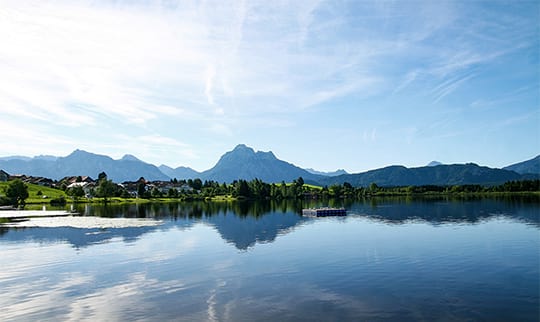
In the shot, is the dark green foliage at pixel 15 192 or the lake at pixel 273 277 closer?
the lake at pixel 273 277

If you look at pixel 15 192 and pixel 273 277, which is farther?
pixel 15 192

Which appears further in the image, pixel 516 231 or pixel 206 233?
pixel 206 233

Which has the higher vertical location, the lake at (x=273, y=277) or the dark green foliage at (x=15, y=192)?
the dark green foliage at (x=15, y=192)

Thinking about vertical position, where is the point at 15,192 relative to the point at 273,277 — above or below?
above

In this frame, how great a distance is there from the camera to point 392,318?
30531 mm

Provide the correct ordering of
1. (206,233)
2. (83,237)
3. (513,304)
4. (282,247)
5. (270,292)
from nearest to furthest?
(513,304), (270,292), (282,247), (83,237), (206,233)

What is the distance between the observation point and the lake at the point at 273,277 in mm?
32562

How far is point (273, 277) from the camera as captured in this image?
147 feet

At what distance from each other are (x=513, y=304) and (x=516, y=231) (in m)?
58.8

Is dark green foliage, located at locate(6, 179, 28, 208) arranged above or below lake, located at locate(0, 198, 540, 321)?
above

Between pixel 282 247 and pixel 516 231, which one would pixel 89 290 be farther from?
pixel 516 231

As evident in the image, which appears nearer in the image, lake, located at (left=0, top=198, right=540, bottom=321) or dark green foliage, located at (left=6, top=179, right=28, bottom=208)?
lake, located at (left=0, top=198, right=540, bottom=321)

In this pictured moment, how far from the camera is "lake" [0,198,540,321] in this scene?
32562 mm

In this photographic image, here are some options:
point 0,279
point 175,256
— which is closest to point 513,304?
point 175,256
